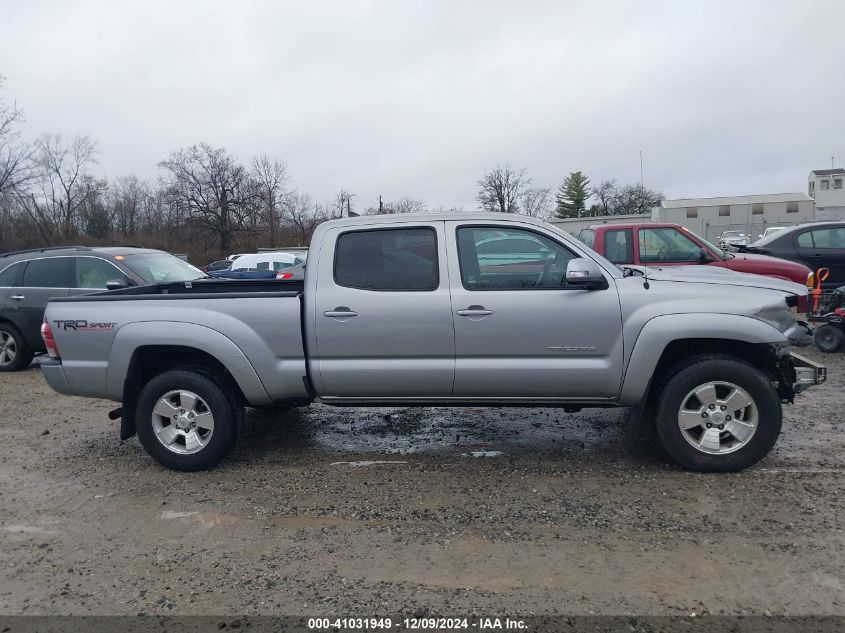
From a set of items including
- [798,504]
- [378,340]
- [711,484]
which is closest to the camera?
[798,504]

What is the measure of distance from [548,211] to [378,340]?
6766cm

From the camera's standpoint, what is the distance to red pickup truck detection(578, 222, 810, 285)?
9195 mm

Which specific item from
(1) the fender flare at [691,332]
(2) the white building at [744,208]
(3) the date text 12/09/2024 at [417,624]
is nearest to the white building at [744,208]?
(2) the white building at [744,208]

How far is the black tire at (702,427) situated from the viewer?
4.34m

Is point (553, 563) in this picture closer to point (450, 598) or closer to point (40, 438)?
point (450, 598)

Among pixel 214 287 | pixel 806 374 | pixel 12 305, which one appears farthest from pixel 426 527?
pixel 12 305

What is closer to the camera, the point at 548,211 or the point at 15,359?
the point at 15,359

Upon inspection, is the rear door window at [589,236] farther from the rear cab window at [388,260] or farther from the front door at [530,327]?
the rear cab window at [388,260]

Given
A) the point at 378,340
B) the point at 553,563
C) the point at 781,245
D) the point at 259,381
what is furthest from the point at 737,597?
the point at 781,245

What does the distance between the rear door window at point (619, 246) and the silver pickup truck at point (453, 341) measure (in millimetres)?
4350

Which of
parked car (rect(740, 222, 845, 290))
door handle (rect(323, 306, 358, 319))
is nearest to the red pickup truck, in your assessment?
parked car (rect(740, 222, 845, 290))

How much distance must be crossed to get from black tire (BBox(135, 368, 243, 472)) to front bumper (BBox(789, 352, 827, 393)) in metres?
4.12

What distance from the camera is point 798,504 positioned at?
13.1 ft

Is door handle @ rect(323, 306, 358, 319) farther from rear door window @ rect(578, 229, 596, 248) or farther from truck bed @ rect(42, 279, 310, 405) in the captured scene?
rear door window @ rect(578, 229, 596, 248)
